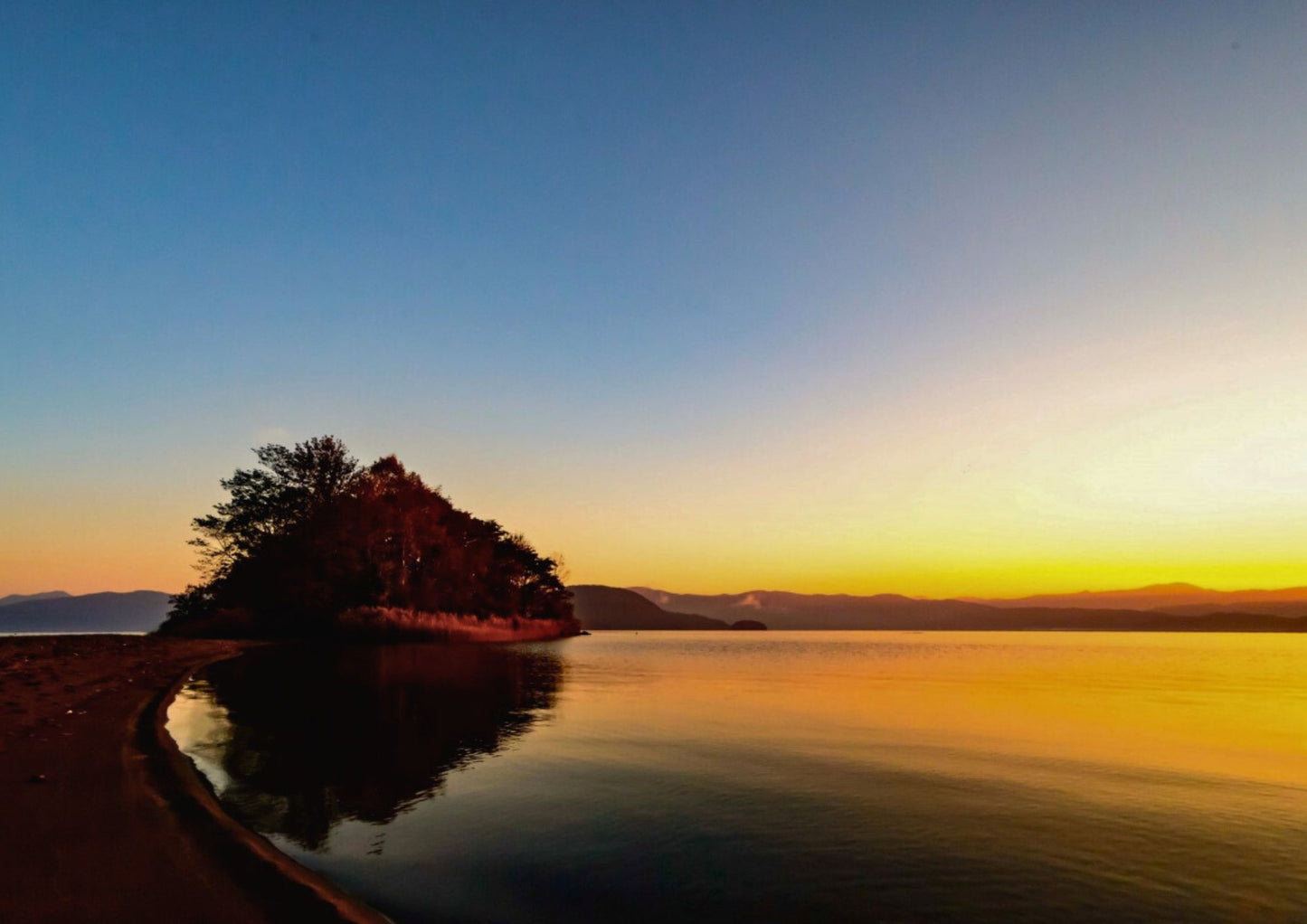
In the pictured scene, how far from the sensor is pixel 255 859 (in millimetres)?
8609

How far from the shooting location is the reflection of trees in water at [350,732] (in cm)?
1240

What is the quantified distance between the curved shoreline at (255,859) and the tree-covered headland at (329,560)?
228ft

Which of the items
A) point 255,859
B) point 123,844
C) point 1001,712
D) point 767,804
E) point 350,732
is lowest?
point 1001,712

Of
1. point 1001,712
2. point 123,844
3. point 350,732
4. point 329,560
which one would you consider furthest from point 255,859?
point 329,560

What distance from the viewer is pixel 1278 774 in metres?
17.2

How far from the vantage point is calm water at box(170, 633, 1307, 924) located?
9.00 metres

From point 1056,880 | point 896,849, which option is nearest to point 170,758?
point 896,849

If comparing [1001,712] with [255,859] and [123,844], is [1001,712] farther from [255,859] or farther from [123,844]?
[123,844]

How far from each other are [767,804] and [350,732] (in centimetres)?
1232

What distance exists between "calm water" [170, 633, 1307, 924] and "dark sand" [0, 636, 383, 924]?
95 centimetres

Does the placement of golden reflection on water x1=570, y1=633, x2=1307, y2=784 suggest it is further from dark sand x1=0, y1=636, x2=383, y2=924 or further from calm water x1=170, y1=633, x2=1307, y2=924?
dark sand x1=0, y1=636, x2=383, y2=924

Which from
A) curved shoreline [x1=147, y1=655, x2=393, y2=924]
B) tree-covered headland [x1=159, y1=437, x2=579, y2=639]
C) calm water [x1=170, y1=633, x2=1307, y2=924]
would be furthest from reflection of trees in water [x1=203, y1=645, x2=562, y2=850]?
tree-covered headland [x1=159, y1=437, x2=579, y2=639]

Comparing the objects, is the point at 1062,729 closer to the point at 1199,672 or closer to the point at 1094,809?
the point at 1094,809

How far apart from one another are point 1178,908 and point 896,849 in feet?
11.3
